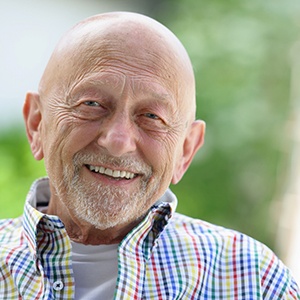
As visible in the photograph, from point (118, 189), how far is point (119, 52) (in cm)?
37

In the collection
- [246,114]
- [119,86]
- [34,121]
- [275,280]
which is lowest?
[246,114]

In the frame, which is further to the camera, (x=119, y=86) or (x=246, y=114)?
(x=246, y=114)

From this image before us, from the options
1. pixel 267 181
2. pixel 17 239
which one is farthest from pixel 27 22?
pixel 17 239

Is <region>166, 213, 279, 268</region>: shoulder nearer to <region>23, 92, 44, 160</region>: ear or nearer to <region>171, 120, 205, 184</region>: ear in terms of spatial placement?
<region>171, 120, 205, 184</region>: ear

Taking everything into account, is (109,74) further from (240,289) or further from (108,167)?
(240,289)

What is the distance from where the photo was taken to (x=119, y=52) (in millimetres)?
1824

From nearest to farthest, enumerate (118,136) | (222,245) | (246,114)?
1. (118,136)
2. (222,245)
3. (246,114)

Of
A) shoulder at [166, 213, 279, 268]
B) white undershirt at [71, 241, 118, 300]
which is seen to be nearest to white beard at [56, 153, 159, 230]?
white undershirt at [71, 241, 118, 300]

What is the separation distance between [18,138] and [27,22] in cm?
185

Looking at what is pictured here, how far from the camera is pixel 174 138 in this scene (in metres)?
1.91

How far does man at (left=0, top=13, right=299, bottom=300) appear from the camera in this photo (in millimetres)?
1802

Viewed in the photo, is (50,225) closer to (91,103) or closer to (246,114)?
(91,103)

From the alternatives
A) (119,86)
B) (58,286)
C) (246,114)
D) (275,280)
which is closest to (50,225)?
(58,286)

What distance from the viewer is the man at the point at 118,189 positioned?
1802 mm
